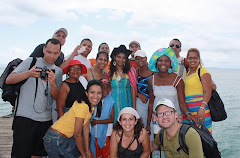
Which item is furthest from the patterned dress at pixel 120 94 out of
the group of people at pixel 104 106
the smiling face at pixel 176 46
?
the smiling face at pixel 176 46

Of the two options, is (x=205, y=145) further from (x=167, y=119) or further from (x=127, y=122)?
(x=127, y=122)

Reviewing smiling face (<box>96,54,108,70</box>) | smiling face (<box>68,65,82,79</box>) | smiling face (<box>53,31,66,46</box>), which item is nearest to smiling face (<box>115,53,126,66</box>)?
smiling face (<box>96,54,108,70</box>)

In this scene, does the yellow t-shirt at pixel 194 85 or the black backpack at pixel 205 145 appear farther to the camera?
the yellow t-shirt at pixel 194 85

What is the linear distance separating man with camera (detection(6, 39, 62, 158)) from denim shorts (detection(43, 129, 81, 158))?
322mm

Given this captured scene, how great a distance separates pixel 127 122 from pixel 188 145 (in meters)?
1.17

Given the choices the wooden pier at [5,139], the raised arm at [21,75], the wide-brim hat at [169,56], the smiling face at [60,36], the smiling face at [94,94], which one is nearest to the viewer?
the raised arm at [21,75]

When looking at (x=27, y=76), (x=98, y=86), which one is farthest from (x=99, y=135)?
(x=27, y=76)

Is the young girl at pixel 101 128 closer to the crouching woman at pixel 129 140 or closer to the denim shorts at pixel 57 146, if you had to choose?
the crouching woman at pixel 129 140

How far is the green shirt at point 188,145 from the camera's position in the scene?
3340mm

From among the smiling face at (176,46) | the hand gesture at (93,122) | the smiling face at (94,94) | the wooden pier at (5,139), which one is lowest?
the wooden pier at (5,139)

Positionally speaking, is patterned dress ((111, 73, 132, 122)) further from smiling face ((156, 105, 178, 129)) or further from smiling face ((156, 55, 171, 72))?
smiling face ((156, 105, 178, 129))

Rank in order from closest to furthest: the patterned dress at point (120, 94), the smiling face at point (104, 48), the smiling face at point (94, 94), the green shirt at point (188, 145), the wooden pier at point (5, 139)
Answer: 1. the green shirt at point (188, 145)
2. the smiling face at point (94, 94)
3. the patterned dress at point (120, 94)
4. the wooden pier at point (5, 139)
5. the smiling face at point (104, 48)

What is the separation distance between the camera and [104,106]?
473 cm

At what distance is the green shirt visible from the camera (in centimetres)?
334
